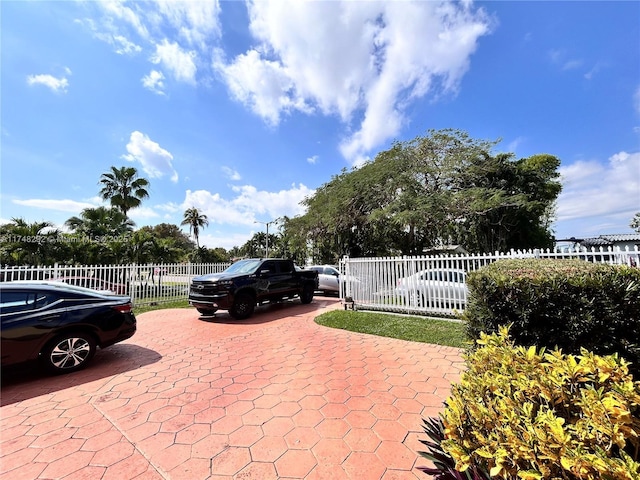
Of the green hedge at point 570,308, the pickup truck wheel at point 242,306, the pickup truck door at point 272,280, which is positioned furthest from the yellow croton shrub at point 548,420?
the pickup truck door at point 272,280

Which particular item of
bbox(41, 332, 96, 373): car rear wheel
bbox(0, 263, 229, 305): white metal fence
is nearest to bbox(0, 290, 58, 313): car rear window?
bbox(41, 332, 96, 373): car rear wheel

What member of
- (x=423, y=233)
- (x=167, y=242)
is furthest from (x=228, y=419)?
(x=423, y=233)

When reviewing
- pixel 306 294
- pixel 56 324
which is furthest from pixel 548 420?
pixel 306 294

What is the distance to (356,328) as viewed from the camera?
23.2ft

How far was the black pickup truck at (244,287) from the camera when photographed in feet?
27.0

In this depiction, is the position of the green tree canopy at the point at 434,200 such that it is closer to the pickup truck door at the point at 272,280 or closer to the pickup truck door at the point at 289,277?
the pickup truck door at the point at 289,277

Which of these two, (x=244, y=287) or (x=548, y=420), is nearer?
(x=548, y=420)

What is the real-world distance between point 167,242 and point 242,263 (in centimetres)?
821

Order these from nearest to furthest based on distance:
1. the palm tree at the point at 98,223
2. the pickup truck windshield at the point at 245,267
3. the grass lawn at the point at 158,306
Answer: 1. the pickup truck windshield at the point at 245,267
2. the grass lawn at the point at 158,306
3. the palm tree at the point at 98,223

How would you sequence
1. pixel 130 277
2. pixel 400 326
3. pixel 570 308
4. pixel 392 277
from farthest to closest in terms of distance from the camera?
pixel 130 277, pixel 392 277, pixel 400 326, pixel 570 308

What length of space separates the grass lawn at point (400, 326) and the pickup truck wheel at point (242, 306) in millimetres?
2106

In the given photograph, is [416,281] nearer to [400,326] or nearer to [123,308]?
[400,326]

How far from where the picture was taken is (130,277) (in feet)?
34.5

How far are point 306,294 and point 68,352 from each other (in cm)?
764
